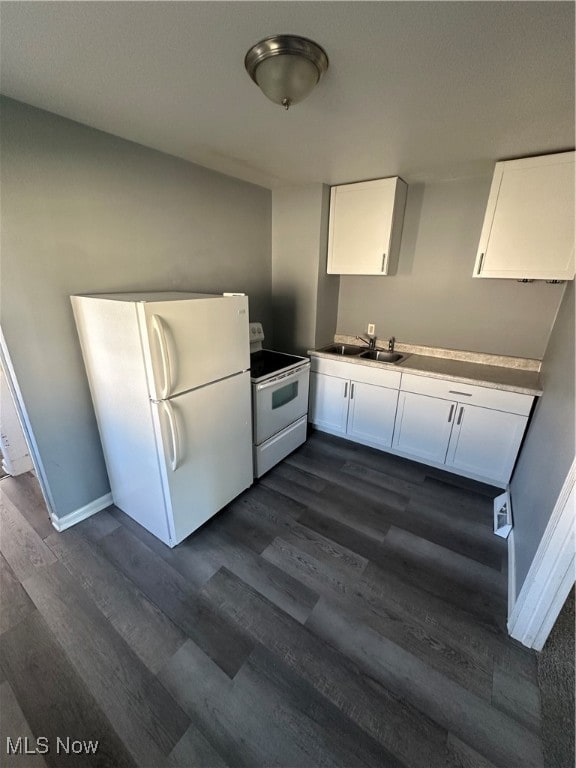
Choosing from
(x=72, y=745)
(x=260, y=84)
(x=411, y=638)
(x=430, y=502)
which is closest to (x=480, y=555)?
(x=430, y=502)

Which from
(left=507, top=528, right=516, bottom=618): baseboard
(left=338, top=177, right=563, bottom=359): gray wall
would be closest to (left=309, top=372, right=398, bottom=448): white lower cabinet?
(left=338, top=177, right=563, bottom=359): gray wall

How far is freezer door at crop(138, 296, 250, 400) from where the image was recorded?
1.51 m

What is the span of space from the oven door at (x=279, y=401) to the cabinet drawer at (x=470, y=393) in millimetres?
899

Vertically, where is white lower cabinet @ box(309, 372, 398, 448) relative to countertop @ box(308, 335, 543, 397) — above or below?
below

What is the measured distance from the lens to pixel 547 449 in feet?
5.48

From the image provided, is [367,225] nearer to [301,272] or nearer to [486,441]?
[301,272]

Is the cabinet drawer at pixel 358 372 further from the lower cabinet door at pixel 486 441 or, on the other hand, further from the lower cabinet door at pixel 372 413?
the lower cabinet door at pixel 486 441

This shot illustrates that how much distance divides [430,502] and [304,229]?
2636mm

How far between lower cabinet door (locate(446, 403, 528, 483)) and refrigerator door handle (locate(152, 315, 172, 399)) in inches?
85.8

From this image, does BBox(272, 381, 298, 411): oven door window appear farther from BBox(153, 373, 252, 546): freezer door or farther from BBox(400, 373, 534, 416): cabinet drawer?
BBox(400, 373, 534, 416): cabinet drawer

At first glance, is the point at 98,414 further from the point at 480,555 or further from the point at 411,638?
the point at 480,555

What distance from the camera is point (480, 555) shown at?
76.4 inches

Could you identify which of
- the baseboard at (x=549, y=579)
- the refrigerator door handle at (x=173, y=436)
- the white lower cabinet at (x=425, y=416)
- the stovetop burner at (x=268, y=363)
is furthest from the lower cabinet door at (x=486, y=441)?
the refrigerator door handle at (x=173, y=436)

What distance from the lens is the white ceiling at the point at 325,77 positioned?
0.95 m
